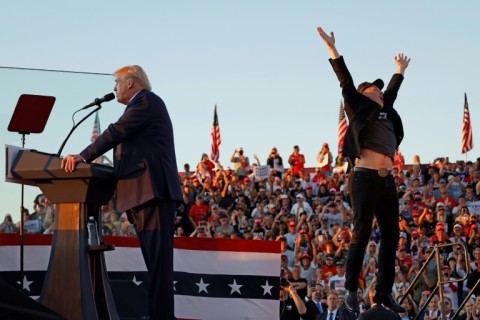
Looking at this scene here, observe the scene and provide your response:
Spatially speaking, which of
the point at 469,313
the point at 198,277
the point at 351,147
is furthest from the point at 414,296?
the point at 351,147

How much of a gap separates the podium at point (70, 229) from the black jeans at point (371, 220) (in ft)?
7.34

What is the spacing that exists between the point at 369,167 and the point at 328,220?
33.5ft

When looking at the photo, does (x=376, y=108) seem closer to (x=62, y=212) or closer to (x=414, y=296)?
(x=62, y=212)

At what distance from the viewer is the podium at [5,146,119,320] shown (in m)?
6.95

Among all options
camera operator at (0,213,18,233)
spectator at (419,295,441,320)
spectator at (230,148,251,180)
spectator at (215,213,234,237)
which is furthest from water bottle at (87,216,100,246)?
spectator at (230,148,251,180)

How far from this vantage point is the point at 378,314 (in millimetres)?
8539

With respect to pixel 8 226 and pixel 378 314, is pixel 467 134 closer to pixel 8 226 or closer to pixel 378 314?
pixel 378 314

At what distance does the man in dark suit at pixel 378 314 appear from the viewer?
27.9 ft

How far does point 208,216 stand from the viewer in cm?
1980

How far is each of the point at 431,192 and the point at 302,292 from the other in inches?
323

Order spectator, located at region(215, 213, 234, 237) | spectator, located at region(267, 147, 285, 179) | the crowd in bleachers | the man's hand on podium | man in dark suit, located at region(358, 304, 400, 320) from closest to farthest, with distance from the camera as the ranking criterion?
the man's hand on podium
man in dark suit, located at region(358, 304, 400, 320)
the crowd in bleachers
spectator, located at region(215, 213, 234, 237)
spectator, located at region(267, 147, 285, 179)

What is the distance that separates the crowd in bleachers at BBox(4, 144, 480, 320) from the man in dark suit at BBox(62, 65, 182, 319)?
79.6 inches

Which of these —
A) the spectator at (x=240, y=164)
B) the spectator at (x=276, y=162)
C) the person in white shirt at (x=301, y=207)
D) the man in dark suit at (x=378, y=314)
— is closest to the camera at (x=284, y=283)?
the man in dark suit at (x=378, y=314)

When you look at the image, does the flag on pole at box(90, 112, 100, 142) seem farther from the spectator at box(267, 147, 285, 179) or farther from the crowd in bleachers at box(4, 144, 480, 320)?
the spectator at box(267, 147, 285, 179)
